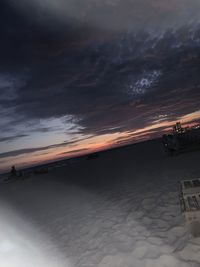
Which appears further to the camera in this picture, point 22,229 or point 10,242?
point 22,229

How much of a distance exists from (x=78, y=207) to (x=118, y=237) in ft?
13.0

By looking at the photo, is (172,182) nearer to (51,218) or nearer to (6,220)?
(51,218)

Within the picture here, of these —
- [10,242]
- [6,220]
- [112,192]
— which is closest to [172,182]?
[112,192]

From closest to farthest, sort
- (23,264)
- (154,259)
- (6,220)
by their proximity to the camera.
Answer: (154,259), (23,264), (6,220)

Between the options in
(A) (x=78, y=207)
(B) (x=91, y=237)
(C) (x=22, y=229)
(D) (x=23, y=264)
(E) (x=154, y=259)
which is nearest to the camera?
(E) (x=154, y=259)

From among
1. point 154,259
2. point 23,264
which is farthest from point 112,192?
point 154,259

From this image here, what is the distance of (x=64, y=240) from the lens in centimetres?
626

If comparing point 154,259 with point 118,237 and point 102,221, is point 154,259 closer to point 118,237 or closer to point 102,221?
point 118,237

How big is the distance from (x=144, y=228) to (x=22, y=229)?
4.83 meters

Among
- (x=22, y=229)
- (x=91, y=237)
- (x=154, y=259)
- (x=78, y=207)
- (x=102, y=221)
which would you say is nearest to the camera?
(x=154, y=259)

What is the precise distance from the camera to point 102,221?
6.79 metres

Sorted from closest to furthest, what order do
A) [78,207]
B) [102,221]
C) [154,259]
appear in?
1. [154,259]
2. [102,221]
3. [78,207]

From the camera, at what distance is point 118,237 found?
17.9 feet

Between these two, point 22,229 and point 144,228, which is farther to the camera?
point 22,229
